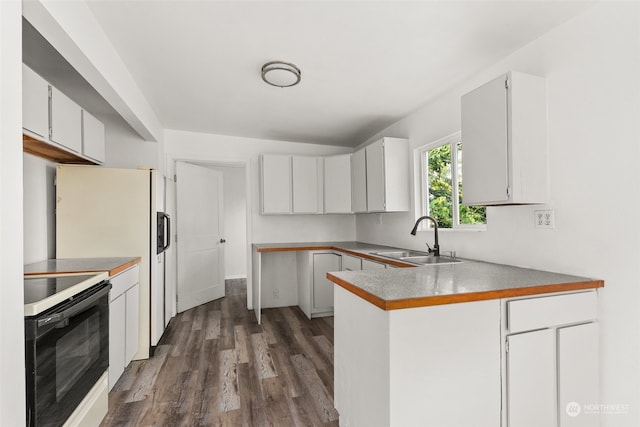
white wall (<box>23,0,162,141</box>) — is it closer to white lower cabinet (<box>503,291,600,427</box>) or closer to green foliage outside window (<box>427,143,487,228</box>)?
white lower cabinet (<box>503,291,600,427</box>)

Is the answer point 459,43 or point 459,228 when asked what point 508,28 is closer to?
point 459,43

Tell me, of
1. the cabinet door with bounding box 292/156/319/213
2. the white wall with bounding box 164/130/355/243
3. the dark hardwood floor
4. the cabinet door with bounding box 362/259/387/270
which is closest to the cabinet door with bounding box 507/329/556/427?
the dark hardwood floor

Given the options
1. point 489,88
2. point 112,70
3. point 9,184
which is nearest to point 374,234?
point 489,88

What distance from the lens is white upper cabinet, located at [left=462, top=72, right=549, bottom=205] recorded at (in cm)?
179

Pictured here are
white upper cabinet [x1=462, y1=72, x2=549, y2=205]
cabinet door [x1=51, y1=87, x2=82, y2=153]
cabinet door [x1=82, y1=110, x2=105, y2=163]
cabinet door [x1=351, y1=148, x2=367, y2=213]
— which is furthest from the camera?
cabinet door [x1=351, y1=148, x2=367, y2=213]

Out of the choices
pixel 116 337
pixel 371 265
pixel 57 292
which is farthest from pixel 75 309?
pixel 371 265

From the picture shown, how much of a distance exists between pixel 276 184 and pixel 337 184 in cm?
79

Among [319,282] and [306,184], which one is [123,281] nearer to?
[319,282]

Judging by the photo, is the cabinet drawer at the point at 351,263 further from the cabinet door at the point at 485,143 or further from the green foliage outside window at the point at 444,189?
the cabinet door at the point at 485,143

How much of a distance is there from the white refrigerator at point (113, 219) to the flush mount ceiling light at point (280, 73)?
1294 mm

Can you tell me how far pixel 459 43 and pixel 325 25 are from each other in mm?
869

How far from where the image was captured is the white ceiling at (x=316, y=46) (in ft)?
5.44

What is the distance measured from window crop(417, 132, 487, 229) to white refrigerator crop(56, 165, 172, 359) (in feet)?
8.28

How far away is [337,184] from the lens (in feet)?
13.5
